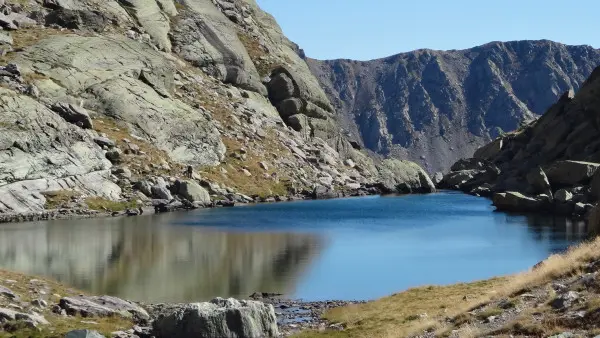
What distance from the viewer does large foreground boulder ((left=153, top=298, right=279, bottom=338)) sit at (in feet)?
108

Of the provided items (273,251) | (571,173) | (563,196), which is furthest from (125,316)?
(571,173)

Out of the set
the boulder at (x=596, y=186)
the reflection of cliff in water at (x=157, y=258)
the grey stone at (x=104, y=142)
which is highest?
the grey stone at (x=104, y=142)

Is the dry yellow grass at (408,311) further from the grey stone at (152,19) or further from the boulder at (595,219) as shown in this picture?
the grey stone at (152,19)

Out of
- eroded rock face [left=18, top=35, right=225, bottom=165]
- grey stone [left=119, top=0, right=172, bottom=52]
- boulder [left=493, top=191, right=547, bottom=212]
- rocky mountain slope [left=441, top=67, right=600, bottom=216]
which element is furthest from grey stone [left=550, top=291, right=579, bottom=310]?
grey stone [left=119, top=0, right=172, bottom=52]

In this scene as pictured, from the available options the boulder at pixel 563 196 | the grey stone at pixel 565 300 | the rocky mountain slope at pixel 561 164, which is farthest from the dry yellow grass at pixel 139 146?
the grey stone at pixel 565 300

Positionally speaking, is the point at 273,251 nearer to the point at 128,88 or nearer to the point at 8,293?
the point at 8,293

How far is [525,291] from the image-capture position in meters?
30.7

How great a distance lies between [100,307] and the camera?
128 ft

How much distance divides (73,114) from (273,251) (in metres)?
65.2

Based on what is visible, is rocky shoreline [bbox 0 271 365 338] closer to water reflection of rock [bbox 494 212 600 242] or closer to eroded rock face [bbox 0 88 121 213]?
water reflection of rock [bbox 494 212 600 242]

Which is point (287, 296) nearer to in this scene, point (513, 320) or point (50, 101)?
point (513, 320)

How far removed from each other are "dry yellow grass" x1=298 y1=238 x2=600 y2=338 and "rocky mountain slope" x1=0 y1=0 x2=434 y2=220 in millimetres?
69045

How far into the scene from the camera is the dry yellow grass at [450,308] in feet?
80.7

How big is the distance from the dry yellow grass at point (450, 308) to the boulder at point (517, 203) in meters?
87.4
